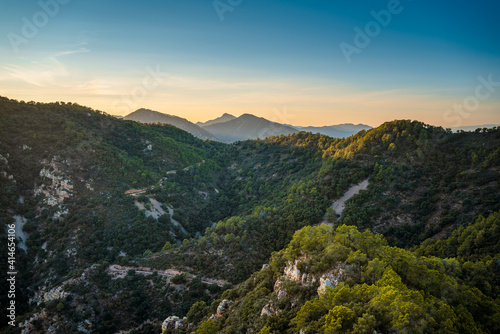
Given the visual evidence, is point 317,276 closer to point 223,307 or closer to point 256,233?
point 223,307

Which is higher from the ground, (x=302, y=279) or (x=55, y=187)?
(x=55, y=187)

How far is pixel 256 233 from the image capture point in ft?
236

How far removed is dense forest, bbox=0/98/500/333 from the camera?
2753cm

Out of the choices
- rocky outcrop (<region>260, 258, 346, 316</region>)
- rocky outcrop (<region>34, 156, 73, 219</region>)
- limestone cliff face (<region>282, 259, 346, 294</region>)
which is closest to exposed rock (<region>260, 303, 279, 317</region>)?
rocky outcrop (<region>260, 258, 346, 316</region>)

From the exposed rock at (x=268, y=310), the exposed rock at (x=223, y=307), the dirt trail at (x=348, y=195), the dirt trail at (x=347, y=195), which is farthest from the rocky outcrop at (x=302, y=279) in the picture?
the dirt trail at (x=348, y=195)

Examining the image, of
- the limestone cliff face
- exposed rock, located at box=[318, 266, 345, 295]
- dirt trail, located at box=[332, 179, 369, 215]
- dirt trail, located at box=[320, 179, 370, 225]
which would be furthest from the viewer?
dirt trail, located at box=[332, 179, 369, 215]

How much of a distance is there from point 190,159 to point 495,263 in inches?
4594

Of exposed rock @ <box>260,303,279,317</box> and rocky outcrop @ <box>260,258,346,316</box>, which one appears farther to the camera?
exposed rock @ <box>260,303,279,317</box>

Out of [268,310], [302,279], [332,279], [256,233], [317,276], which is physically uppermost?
[332,279]

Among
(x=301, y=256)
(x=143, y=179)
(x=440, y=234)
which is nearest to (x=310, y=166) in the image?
(x=440, y=234)

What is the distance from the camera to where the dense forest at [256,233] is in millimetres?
27531

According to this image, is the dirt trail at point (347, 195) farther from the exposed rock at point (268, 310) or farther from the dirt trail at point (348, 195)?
the exposed rock at point (268, 310)

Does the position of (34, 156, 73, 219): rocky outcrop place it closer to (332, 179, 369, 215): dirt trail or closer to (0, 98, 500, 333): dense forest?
(0, 98, 500, 333): dense forest

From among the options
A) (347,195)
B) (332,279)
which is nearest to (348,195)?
(347,195)
